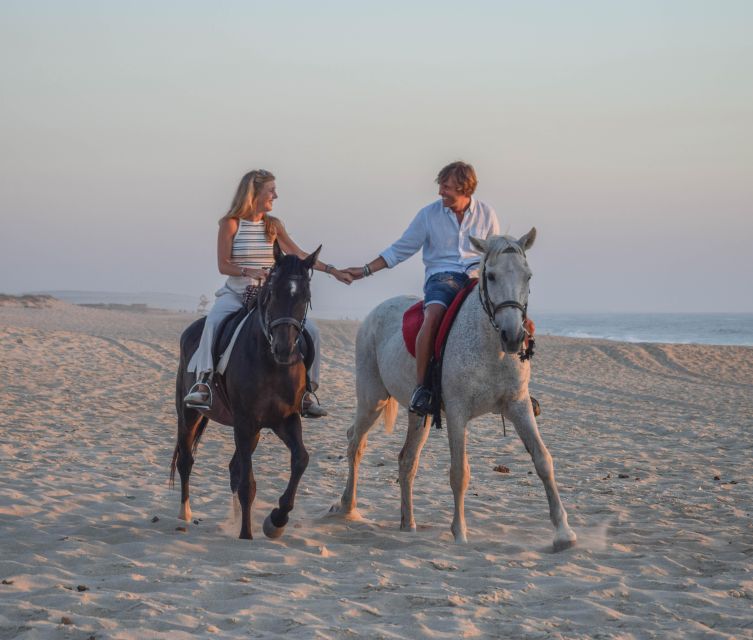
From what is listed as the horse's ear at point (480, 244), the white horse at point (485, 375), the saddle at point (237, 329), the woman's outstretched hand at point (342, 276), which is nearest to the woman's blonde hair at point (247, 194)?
the saddle at point (237, 329)

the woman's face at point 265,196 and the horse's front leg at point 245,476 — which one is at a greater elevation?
the woman's face at point 265,196

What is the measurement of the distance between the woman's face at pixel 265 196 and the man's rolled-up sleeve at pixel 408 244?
3.58ft

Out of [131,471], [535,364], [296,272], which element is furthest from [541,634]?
[535,364]

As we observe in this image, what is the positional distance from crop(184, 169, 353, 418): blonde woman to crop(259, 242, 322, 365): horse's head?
649mm

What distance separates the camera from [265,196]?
285 inches

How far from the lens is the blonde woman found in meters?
7.04

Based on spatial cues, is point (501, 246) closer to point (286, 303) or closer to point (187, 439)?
point (286, 303)

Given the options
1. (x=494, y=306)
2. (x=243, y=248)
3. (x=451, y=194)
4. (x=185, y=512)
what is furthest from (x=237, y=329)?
(x=494, y=306)

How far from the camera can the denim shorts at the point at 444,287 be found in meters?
6.84

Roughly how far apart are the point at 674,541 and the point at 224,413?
359cm

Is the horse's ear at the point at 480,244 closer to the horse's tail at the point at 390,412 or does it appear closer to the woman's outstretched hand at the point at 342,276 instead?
the woman's outstretched hand at the point at 342,276

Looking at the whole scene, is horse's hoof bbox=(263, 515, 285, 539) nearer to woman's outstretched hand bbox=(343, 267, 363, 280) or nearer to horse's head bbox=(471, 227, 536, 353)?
horse's head bbox=(471, 227, 536, 353)

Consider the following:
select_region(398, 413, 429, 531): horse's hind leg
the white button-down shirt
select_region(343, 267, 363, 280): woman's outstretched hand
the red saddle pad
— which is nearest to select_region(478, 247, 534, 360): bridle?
the red saddle pad

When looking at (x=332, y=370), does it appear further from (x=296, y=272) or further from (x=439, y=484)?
(x=296, y=272)
